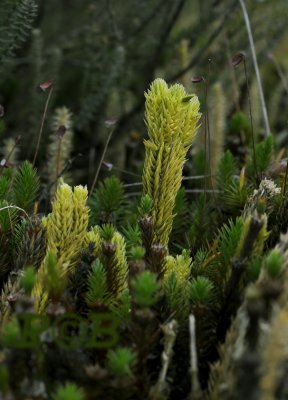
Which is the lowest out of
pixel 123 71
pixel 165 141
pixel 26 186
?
pixel 123 71

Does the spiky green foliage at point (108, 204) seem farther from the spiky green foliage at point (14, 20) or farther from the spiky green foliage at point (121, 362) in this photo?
the spiky green foliage at point (121, 362)

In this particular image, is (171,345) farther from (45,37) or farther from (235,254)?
(45,37)

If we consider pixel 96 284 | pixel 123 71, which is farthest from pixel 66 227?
pixel 123 71

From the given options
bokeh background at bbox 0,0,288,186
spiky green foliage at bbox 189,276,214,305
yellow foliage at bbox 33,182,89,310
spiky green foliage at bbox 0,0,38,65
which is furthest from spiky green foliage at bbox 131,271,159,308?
bokeh background at bbox 0,0,288,186

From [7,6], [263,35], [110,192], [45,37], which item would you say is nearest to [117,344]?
[110,192]

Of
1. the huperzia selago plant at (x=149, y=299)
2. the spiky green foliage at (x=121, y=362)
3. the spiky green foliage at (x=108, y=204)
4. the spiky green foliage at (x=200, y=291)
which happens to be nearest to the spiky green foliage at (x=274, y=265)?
the huperzia selago plant at (x=149, y=299)

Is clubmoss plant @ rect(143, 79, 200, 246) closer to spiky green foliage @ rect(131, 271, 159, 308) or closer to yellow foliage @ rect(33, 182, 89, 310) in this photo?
yellow foliage @ rect(33, 182, 89, 310)

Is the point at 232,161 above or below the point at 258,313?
below

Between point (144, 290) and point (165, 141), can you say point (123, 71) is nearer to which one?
point (165, 141)
